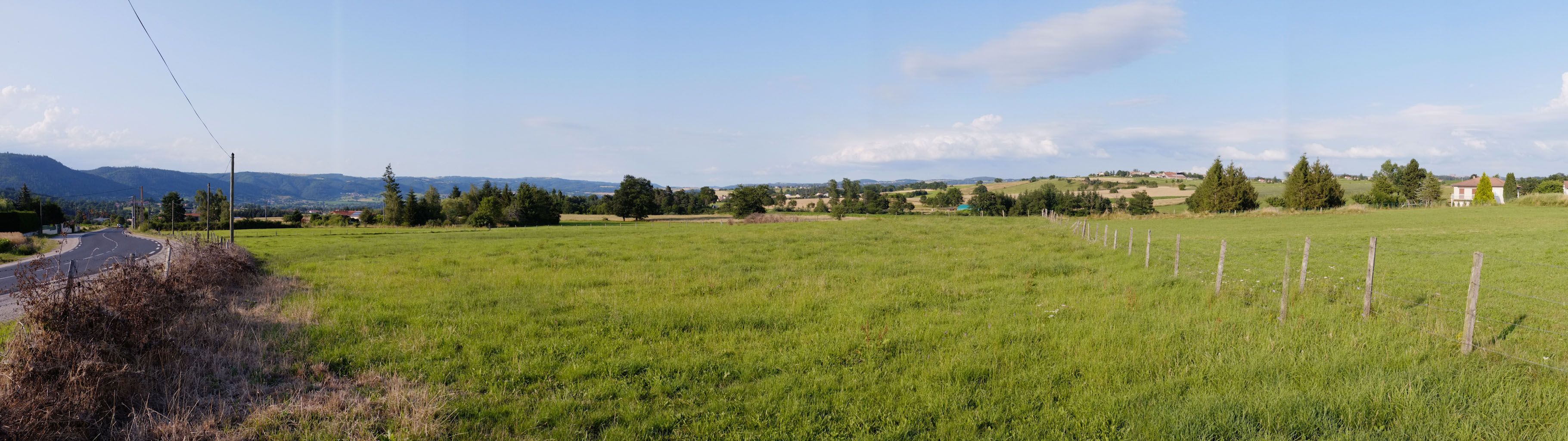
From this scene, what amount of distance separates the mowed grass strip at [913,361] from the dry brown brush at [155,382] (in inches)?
21.8

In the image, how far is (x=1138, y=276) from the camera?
48.5 ft

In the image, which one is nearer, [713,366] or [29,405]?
[29,405]

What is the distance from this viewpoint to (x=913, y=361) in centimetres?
783

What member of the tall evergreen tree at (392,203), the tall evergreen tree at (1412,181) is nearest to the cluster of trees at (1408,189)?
the tall evergreen tree at (1412,181)

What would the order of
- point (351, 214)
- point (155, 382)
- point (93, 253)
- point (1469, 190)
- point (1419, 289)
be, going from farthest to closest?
point (351, 214) < point (1469, 190) < point (93, 253) < point (1419, 289) < point (155, 382)

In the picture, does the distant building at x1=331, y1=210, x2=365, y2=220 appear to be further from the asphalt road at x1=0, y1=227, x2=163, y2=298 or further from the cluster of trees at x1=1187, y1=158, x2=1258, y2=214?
the cluster of trees at x1=1187, y1=158, x2=1258, y2=214

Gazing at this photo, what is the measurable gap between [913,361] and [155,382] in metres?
8.29

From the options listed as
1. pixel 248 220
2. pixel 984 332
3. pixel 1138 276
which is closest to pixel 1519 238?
pixel 1138 276

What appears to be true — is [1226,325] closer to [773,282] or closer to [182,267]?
[773,282]

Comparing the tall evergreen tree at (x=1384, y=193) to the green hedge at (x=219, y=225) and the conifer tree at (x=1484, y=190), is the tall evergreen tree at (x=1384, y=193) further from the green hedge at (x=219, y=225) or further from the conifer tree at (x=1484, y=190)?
the green hedge at (x=219, y=225)

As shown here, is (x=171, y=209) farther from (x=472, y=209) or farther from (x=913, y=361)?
(x=913, y=361)

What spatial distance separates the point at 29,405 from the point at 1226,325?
44.2ft

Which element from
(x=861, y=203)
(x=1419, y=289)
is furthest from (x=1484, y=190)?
(x=1419, y=289)

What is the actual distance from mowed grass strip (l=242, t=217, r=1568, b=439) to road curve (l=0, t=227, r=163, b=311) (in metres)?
5.02
